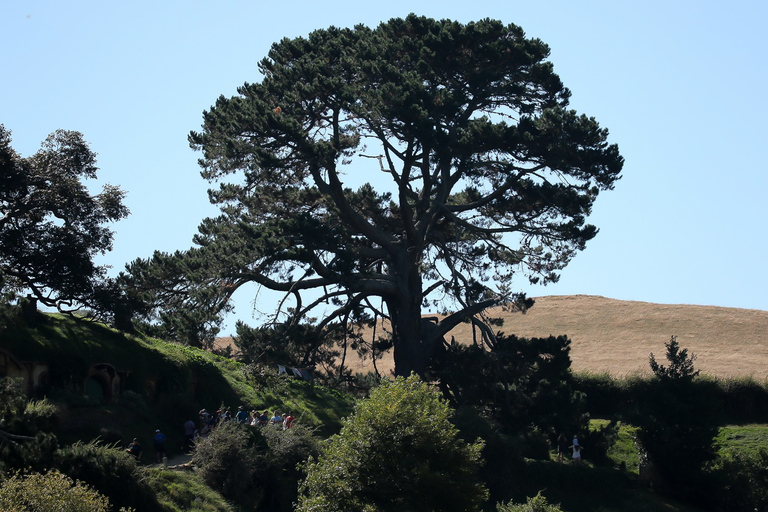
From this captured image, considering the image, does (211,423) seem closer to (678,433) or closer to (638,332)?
(678,433)

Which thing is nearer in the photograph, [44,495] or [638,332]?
[44,495]

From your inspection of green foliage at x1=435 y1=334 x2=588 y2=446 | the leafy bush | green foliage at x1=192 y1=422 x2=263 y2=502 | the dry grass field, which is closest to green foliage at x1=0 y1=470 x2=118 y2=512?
the leafy bush

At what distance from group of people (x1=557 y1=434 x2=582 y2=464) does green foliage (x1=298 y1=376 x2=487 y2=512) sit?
50.2 feet

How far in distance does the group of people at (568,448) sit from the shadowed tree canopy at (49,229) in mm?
20607

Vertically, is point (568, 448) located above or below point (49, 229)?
below

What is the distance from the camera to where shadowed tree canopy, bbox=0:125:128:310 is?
109 ft

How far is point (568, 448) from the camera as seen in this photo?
4172 cm

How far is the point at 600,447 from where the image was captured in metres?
41.8

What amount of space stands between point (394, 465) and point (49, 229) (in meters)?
16.9

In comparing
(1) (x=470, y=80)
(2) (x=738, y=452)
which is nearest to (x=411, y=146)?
(1) (x=470, y=80)

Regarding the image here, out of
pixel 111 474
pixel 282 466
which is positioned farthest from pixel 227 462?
pixel 111 474

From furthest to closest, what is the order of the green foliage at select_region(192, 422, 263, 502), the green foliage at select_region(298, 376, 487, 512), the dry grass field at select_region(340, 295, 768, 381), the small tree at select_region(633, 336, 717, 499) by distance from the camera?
the dry grass field at select_region(340, 295, 768, 381) < the small tree at select_region(633, 336, 717, 499) < the green foliage at select_region(192, 422, 263, 502) < the green foliage at select_region(298, 376, 487, 512)

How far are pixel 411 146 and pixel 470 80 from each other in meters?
4.21

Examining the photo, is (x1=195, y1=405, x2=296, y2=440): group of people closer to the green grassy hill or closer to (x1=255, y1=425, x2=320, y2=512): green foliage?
the green grassy hill
